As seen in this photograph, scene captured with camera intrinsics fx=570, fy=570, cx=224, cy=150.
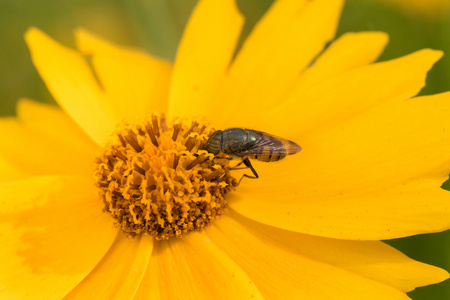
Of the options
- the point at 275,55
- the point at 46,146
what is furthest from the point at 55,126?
the point at 275,55

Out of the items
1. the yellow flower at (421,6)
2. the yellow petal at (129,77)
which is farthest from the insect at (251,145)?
the yellow flower at (421,6)

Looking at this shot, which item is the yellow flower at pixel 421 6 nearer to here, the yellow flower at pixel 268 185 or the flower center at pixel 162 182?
the yellow flower at pixel 268 185

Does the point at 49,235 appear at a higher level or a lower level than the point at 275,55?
lower

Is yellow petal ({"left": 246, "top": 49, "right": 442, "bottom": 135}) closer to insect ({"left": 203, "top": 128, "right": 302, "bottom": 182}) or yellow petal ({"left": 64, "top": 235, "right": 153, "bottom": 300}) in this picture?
insect ({"left": 203, "top": 128, "right": 302, "bottom": 182})

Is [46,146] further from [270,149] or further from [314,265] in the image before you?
[314,265]

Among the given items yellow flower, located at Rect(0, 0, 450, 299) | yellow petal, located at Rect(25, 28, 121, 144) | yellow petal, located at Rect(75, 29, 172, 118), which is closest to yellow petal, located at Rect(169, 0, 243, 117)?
yellow flower, located at Rect(0, 0, 450, 299)

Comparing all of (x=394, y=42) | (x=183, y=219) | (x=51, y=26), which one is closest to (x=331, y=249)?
(x=183, y=219)
